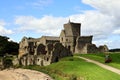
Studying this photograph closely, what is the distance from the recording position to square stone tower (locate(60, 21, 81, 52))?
90875mm

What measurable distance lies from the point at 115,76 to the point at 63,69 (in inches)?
344

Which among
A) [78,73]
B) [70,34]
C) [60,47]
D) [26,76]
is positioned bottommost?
[26,76]

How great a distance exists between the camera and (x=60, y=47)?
214ft

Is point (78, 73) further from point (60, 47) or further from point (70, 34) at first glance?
point (70, 34)

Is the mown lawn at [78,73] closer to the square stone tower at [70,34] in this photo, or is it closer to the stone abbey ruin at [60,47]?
the stone abbey ruin at [60,47]

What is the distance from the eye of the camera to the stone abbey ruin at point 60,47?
212 feet

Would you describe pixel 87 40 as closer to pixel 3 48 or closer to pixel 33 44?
pixel 33 44

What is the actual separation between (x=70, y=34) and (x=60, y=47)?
86.1 ft

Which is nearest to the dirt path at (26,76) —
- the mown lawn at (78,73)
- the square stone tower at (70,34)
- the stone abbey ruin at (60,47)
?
the mown lawn at (78,73)

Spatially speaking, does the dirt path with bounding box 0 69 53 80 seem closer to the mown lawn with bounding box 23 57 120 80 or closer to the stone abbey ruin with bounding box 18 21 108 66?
the mown lawn with bounding box 23 57 120 80

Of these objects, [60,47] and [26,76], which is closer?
[26,76]

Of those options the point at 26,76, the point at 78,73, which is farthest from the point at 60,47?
the point at 78,73

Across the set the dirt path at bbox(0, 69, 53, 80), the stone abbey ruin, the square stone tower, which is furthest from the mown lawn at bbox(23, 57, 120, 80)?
the square stone tower

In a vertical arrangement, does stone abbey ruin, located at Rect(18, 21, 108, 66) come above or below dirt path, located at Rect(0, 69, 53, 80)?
above
